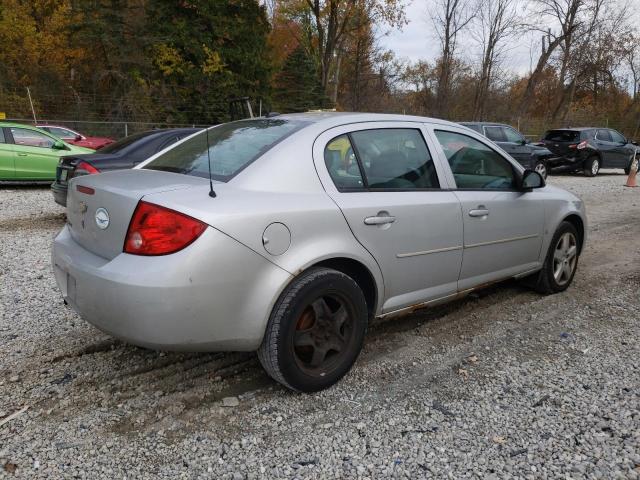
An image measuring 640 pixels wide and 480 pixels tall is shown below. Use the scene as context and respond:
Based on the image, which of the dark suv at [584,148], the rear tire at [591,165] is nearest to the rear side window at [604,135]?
the dark suv at [584,148]

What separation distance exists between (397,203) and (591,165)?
Answer: 1629 cm

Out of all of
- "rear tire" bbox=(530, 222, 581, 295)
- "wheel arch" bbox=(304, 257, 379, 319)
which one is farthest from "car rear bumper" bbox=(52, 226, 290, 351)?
"rear tire" bbox=(530, 222, 581, 295)

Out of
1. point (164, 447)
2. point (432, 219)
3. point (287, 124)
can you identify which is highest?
point (287, 124)

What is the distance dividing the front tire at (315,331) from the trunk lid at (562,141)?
16.1m

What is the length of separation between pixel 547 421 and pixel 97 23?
30.4 m

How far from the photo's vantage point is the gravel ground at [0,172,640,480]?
7.76ft

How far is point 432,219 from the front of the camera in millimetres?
3352

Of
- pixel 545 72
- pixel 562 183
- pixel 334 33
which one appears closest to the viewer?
pixel 562 183

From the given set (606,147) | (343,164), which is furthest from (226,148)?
(606,147)

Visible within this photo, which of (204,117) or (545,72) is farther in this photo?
(545,72)

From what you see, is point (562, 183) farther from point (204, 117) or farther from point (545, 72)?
point (545, 72)

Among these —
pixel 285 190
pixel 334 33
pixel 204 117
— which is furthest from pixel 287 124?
pixel 334 33

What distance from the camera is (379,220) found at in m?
3.05

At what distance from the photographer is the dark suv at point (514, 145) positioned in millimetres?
15414
